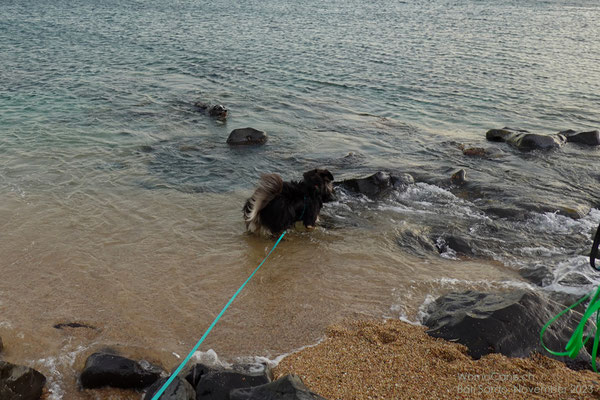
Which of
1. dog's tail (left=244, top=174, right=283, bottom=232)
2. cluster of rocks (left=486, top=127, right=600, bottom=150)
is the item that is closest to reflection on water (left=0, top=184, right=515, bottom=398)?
dog's tail (left=244, top=174, right=283, bottom=232)

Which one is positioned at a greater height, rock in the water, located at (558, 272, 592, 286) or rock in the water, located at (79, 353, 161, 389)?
rock in the water, located at (558, 272, 592, 286)

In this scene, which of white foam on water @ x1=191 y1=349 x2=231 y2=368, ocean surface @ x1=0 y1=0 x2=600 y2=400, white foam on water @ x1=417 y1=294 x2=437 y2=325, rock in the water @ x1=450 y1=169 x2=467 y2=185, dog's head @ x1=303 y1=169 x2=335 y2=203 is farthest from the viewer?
rock in the water @ x1=450 y1=169 x2=467 y2=185

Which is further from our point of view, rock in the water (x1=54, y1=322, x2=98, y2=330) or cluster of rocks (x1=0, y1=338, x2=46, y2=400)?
A: rock in the water (x1=54, y1=322, x2=98, y2=330)

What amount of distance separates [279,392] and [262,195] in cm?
362

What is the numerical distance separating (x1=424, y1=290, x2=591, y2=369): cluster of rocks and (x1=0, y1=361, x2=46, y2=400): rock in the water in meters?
3.42

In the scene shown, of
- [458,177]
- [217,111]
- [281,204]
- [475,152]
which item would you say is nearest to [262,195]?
[281,204]

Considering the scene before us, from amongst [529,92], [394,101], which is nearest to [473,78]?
[529,92]

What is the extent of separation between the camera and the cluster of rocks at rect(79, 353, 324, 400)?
132 inches

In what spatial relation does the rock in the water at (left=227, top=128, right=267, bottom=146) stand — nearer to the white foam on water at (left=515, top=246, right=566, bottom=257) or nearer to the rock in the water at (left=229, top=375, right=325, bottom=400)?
the white foam on water at (left=515, top=246, right=566, bottom=257)

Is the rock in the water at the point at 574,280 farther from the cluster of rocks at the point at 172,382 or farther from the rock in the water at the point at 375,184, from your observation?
the cluster of rocks at the point at 172,382

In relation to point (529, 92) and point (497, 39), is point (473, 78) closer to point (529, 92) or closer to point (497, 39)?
point (529, 92)

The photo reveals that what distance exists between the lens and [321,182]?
6.97 meters

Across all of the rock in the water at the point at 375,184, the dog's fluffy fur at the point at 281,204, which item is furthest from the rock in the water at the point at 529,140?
the dog's fluffy fur at the point at 281,204

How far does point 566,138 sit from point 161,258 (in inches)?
379
